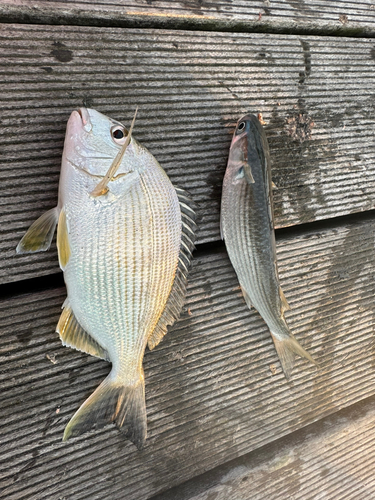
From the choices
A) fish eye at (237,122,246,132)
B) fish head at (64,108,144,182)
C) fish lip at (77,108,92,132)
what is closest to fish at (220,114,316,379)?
fish eye at (237,122,246,132)

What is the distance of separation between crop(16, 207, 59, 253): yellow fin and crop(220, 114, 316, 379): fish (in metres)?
0.66

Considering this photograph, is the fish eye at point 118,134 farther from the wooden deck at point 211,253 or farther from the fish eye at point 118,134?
the wooden deck at point 211,253

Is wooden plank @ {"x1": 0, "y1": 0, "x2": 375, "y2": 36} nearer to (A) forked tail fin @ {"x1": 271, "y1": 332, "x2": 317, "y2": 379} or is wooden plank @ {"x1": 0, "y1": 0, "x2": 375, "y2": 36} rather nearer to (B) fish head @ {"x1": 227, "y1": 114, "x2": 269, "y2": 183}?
(B) fish head @ {"x1": 227, "y1": 114, "x2": 269, "y2": 183}

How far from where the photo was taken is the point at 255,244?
1356 mm

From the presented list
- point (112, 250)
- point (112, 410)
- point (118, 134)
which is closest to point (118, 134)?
point (118, 134)

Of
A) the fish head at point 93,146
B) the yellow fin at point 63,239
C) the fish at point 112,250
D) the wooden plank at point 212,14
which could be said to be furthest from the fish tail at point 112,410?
the wooden plank at point 212,14

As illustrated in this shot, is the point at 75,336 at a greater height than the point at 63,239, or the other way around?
the point at 63,239

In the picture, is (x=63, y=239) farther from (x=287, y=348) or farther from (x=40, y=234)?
(x=287, y=348)

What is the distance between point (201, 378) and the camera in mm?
1467

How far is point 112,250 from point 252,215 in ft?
1.96

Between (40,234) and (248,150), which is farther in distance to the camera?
(248,150)

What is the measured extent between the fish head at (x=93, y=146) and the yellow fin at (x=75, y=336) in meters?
0.50

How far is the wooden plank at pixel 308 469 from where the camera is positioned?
152 centimetres

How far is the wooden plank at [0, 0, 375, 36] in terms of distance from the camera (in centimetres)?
118
